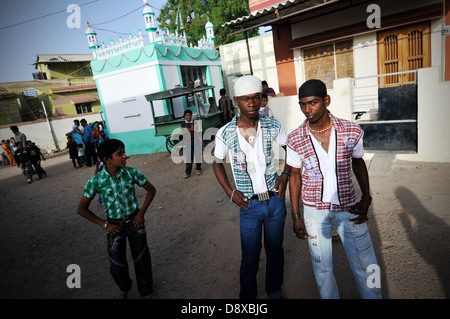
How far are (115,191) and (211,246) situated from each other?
1.66 m

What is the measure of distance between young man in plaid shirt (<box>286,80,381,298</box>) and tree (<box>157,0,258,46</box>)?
18534 mm

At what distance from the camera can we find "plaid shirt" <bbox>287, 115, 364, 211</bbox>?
1752mm

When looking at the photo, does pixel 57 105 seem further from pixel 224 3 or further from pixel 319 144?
pixel 319 144

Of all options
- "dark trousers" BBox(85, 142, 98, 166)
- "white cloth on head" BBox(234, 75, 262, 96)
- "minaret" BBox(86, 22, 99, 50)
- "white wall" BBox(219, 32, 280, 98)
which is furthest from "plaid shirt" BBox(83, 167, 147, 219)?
"white wall" BBox(219, 32, 280, 98)

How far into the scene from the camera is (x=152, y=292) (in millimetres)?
2730

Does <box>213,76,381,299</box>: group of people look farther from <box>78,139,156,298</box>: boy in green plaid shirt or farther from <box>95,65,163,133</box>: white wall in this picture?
<box>95,65,163,133</box>: white wall

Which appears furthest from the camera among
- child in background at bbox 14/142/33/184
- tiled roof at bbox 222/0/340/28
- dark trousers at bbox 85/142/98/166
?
dark trousers at bbox 85/142/98/166

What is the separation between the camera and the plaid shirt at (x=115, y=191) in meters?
2.34

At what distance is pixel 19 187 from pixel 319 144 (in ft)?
35.2

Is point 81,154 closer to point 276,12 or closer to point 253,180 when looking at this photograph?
point 276,12

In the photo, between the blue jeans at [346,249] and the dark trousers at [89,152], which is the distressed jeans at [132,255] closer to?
the blue jeans at [346,249]

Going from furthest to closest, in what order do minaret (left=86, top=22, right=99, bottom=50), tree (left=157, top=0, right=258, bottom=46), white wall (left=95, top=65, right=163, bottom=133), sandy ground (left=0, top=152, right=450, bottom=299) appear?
tree (left=157, top=0, right=258, bottom=46) → minaret (left=86, top=22, right=99, bottom=50) → white wall (left=95, top=65, right=163, bottom=133) → sandy ground (left=0, top=152, right=450, bottom=299)

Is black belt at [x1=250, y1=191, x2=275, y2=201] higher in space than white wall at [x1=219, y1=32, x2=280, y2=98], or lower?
lower
